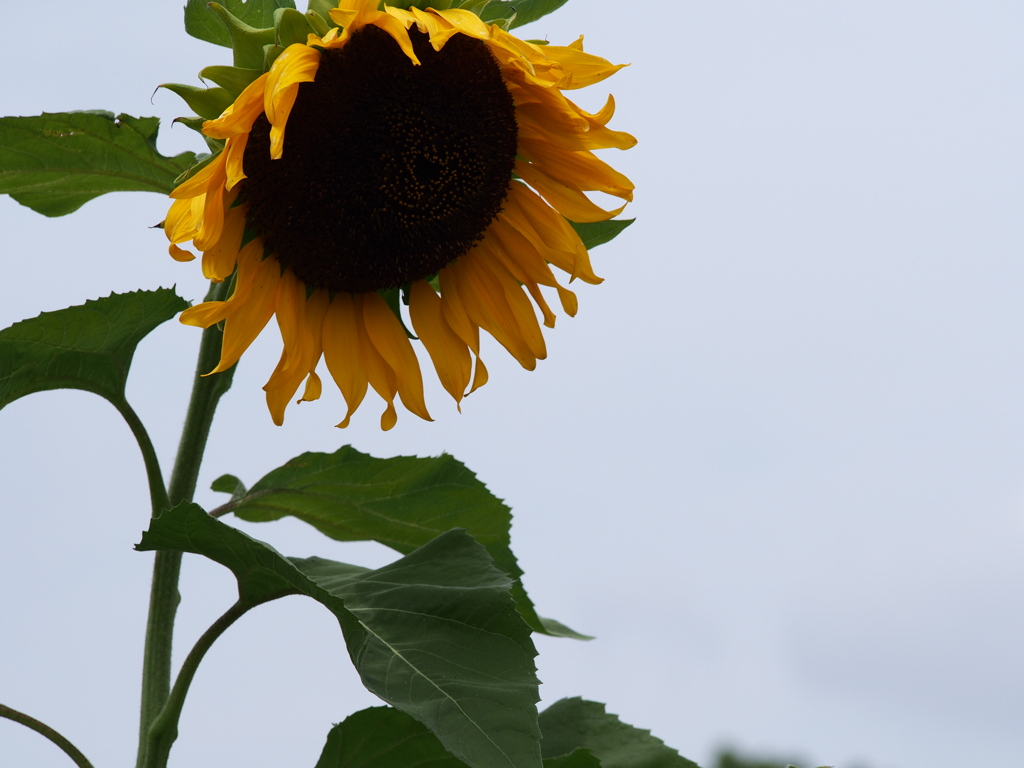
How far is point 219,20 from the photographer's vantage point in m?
1.99

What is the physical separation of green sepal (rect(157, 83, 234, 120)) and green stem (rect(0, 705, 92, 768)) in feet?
3.72

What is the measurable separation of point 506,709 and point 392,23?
105 cm

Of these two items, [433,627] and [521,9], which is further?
[521,9]

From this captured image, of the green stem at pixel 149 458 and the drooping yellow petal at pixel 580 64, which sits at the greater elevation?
the drooping yellow petal at pixel 580 64

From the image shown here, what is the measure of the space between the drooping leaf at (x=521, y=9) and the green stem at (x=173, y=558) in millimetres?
762

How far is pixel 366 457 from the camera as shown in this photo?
2.29 meters

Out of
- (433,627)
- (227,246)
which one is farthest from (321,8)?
(433,627)

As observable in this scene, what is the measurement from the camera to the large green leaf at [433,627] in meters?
1.67

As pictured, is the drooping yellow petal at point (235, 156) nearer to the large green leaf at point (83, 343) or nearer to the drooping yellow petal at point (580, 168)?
the large green leaf at point (83, 343)

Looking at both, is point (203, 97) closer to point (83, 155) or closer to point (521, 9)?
point (83, 155)

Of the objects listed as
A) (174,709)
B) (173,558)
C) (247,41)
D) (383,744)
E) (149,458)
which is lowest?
(383,744)

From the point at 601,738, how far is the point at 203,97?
1599 mm

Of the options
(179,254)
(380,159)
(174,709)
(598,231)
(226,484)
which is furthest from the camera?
(226,484)

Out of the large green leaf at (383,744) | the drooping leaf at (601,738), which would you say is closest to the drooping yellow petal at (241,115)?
the large green leaf at (383,744)
